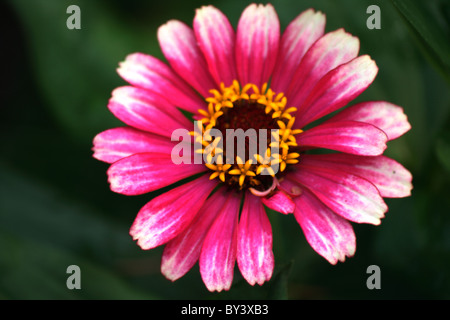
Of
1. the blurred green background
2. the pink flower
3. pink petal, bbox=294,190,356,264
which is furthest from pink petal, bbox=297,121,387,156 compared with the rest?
the blurred green background

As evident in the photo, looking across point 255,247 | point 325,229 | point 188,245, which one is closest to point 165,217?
point 188,245

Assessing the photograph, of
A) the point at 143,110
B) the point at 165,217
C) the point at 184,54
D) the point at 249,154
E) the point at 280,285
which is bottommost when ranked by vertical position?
the point at 280,285

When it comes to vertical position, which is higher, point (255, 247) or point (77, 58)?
point (77, 58)

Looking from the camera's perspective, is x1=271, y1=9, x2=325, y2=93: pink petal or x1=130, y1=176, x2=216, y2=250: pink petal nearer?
x1=130, y1=176, x2=216, y2=250: pink petal

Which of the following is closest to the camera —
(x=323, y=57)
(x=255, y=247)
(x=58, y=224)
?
(x=255, y=247)

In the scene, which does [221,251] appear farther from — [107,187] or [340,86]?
[107,187]

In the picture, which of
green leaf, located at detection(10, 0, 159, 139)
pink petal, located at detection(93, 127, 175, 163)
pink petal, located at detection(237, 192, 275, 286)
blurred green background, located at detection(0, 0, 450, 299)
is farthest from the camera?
green leaf, located at detection(10, 0, 159, 139)

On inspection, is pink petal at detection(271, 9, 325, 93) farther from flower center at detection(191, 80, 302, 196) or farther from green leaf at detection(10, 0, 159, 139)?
green leaf at detection(10, 0, 159, 139)
